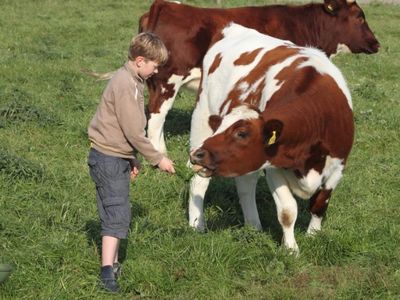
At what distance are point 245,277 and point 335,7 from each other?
Answer: 18.2 ft

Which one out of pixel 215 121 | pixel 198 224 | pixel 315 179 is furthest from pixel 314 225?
pixel 215 121

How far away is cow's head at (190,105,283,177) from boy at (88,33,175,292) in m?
0.25

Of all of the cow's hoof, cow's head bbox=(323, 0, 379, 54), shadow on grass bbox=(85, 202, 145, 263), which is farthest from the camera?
cow's head bbox=(323, 0, 379, 54)

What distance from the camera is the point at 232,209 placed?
6508 mm

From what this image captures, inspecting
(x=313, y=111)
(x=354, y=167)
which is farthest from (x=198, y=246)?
(x=354, y=167)

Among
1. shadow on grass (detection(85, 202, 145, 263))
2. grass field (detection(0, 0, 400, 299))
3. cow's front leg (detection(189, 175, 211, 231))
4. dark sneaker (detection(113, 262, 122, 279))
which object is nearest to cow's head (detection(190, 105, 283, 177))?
grass field (detection(0, 0, 400, 299))

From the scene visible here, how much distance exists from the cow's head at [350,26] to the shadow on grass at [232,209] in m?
3.40

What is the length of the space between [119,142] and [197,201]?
1.60m

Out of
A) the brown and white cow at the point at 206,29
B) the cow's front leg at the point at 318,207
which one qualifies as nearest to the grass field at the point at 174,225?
the cow's front leg at the point at 318,207

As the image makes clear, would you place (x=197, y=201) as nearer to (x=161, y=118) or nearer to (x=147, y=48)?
(x=147, y=48)

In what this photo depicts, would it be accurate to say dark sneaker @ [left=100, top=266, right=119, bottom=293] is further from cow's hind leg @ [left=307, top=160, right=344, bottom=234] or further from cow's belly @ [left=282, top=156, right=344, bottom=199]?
cow's hind leg @ [left=307, top=160, right=344, bottom=234]

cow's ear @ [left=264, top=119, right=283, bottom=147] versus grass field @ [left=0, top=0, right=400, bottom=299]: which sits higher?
cow's ear @ [left=264, top=119, right=283, bottom=147]

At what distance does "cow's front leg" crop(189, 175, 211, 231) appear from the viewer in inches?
239

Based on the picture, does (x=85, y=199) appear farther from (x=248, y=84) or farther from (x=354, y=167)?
(x=354, y=167)
